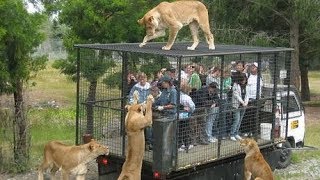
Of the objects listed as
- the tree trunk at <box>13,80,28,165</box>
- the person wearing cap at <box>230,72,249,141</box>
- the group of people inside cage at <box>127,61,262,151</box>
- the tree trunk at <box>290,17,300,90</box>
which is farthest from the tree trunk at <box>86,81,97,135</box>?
the tree trunk at <box>290,17,300,90</box>

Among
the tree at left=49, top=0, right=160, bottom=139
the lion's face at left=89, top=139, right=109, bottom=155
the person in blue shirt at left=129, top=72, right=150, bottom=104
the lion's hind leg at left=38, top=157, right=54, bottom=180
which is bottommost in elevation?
the lion's hind leg at left=38, top=157, right=54, bottom=180

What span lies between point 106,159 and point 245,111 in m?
2.44

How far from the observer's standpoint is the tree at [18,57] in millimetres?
10180

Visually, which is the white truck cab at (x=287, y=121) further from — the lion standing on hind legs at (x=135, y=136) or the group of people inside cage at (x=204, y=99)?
the lion standing on hind legs at (x=135, y=136)

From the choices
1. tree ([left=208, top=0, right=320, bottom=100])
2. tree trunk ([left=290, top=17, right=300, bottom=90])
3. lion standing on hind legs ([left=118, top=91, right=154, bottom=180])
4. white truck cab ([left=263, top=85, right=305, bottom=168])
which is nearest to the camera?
lion standing on hind legs ([left=118, top=91, right=154, bottom=180])

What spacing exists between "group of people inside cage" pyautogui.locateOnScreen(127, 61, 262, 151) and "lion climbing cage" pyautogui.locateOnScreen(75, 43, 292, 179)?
0.07 feet

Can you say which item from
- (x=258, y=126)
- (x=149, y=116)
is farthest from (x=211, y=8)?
(x=149, y=116)

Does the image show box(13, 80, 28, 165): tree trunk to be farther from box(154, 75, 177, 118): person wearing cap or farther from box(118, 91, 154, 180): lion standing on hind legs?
box(118, 91, 154, 180): lion standing on hind legs

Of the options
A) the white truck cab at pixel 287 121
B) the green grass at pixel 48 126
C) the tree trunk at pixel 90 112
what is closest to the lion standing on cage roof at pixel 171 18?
the tree trunk at pixel 90 112

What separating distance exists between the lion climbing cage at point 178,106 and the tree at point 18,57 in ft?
3.95

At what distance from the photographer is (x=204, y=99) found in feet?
29.7

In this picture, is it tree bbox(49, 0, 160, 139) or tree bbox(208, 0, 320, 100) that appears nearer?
tree bbox(49, 0, 160, 139)

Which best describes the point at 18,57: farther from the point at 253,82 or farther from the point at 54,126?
the point at 54,126

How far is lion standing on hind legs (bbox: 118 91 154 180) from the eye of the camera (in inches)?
310
